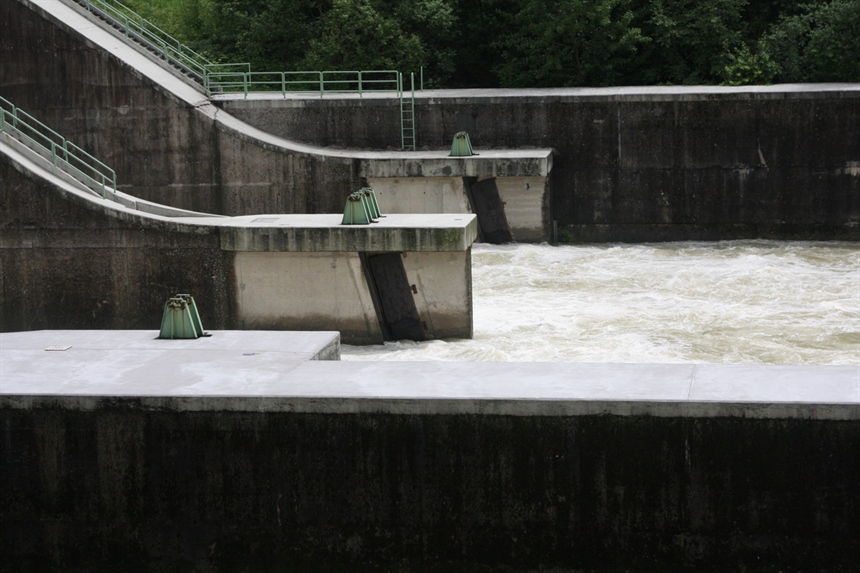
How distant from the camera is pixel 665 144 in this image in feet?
79.5

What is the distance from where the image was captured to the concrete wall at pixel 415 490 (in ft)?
28.1

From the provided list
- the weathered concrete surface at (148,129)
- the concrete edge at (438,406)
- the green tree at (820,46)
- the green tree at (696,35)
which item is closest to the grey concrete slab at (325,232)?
the weathered concrete surface at (148,129)

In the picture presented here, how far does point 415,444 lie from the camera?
9.02m

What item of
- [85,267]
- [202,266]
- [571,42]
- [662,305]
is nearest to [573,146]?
[571,42]

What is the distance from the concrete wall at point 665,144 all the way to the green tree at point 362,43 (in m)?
4.43

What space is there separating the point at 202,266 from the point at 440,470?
28.1 ft

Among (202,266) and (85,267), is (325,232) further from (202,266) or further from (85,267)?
(85,267)

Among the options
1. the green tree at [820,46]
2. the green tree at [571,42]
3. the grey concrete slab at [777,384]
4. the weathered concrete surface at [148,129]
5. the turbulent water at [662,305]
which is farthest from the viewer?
the green tree at [571,42]

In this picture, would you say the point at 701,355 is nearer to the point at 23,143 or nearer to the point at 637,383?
the point at 637,383

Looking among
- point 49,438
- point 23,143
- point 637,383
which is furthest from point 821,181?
point 49,438

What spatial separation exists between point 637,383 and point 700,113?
15.8 m

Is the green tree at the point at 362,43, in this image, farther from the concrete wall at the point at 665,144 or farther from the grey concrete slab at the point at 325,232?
the grey concrete slab at the point at 325,232

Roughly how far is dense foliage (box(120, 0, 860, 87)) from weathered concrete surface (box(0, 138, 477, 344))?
1236 centimetres

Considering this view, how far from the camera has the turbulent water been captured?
Result: 52.3ft
